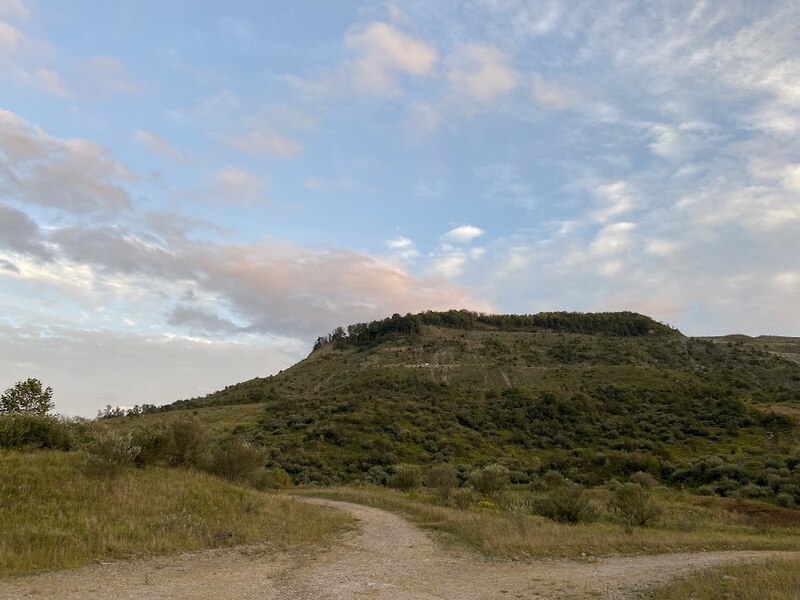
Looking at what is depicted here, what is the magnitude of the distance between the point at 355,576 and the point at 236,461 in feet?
49.8

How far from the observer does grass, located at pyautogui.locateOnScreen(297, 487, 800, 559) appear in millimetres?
13539

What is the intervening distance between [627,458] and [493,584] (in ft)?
114

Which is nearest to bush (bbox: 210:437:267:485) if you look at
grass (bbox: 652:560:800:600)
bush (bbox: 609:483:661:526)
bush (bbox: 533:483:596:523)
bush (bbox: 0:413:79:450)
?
bush (bbox: 0:413:79:450)

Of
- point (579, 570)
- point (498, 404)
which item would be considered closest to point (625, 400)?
point (498, 404)

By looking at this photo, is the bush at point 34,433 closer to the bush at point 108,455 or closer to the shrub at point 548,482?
the bush at point 108,455

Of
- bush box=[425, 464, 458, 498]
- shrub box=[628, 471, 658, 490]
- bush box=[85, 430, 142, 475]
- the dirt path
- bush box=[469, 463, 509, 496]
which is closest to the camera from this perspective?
the dirt path

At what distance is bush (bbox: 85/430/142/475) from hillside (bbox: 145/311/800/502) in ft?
84.1

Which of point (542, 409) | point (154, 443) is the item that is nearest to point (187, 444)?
point (154, 443)

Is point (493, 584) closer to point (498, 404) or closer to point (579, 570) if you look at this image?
point (579, 570)

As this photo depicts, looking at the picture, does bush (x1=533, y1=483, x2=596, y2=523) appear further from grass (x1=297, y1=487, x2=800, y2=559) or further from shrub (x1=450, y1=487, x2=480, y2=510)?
shrub (x1=450, y1=487, x2=480, y2=510)

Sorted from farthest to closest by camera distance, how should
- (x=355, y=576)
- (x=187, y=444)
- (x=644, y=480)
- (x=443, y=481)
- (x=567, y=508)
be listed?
(x=644, y=480)
(x=443, y=481)
(x=187, y=444)
(x=567, y=508)
(x=355, y=576)

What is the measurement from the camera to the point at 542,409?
210ft

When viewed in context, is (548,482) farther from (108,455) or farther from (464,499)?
(108,455)

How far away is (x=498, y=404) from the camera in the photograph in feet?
226
